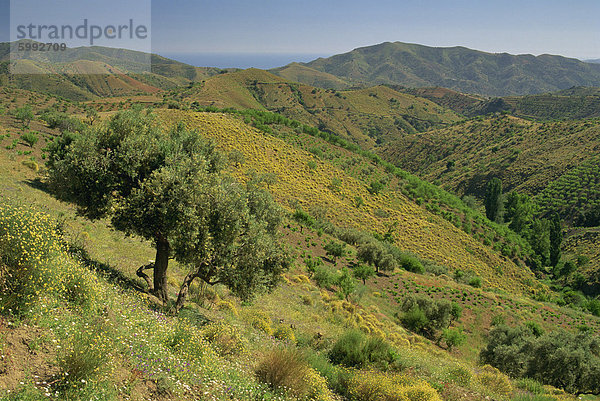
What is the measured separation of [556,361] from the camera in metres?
16.7

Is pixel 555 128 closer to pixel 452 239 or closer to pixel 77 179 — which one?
pixel 452 239

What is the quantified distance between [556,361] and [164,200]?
20.1 metres

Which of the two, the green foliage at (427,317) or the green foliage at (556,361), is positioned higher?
the green foliage at (556,361)

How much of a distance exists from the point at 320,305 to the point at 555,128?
423 feet

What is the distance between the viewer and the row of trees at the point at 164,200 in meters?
9.76

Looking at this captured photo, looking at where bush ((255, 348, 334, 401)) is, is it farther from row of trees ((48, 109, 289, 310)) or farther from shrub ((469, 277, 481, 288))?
shrub ((469, 277, 481, 288))

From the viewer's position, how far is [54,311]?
6.11m

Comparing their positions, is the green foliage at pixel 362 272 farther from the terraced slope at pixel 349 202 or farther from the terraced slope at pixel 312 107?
the terraced slope at pixel 312 107

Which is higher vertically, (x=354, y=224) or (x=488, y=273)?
(x=354, y=224)

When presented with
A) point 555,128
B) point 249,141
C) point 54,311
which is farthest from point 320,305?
point 555,128

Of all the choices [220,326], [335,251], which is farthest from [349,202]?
[220,326]

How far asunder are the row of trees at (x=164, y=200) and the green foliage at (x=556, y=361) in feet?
52.1

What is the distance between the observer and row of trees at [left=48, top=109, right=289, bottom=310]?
9.76 meters

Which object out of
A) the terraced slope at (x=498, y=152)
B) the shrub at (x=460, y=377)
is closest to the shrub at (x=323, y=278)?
the shrub at (x=460, y=377)
